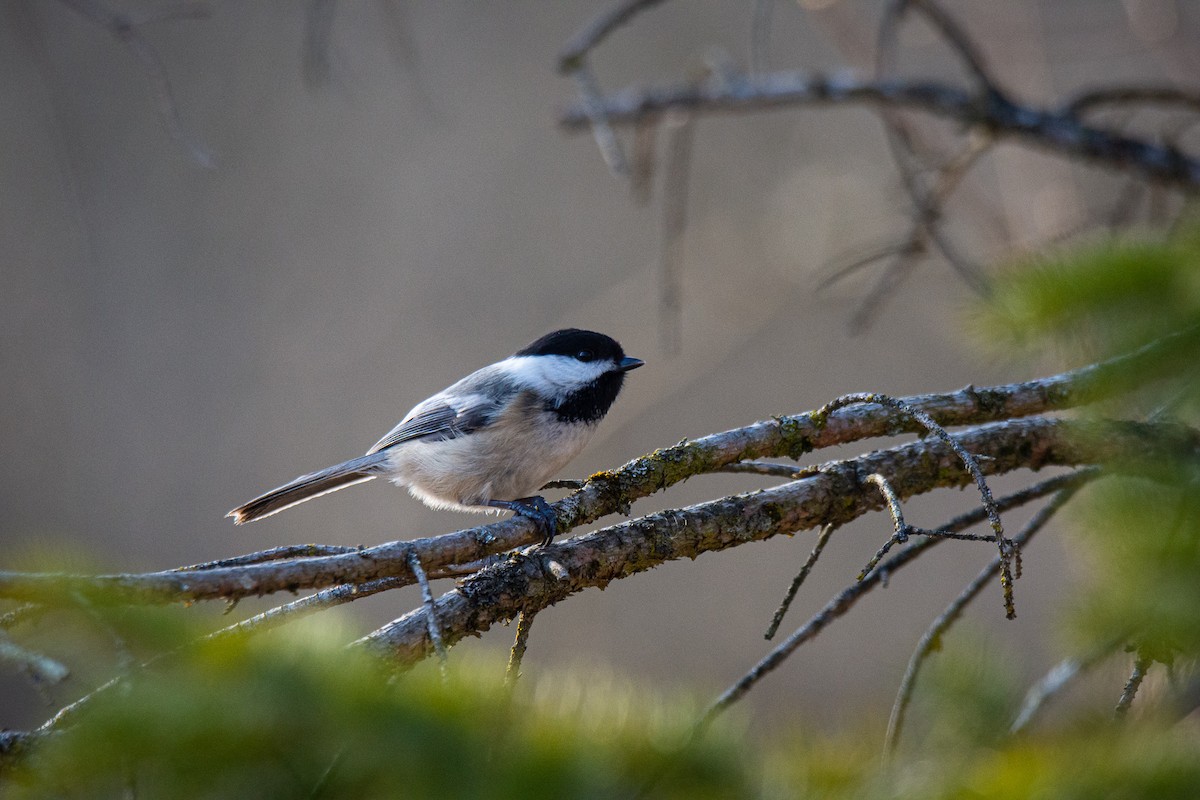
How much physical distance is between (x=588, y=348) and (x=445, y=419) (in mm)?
495

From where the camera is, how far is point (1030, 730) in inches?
65.6

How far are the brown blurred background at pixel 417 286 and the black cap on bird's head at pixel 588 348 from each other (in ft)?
6.75

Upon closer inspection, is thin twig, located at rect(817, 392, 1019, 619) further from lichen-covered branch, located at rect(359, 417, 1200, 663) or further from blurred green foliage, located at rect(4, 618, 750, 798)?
blurred green foliage, located at rect(4, 618, 750, 798)

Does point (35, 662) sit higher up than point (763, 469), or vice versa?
point (35, 662)

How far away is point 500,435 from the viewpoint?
8.72ft

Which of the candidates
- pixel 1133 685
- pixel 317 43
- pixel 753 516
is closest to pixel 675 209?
pixel 317 43

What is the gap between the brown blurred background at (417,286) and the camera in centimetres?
591

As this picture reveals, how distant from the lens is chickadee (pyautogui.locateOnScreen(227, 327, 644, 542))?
263 cm

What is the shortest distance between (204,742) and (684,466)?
3.99 feet

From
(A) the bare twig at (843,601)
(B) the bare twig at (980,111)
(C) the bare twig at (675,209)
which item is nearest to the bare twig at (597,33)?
(B) the bare twig at (980,111)

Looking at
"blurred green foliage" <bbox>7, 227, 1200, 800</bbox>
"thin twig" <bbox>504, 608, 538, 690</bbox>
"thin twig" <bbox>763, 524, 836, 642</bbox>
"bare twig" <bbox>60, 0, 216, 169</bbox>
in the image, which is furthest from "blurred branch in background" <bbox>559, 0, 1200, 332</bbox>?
"blurred green foliage" <bbox>7, 227, 1200, 800</bbox>

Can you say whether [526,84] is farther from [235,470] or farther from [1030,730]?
[1030,730]

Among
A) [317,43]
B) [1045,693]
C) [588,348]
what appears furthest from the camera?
[588,348]

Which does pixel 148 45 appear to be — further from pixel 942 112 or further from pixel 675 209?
pixel 942 112
